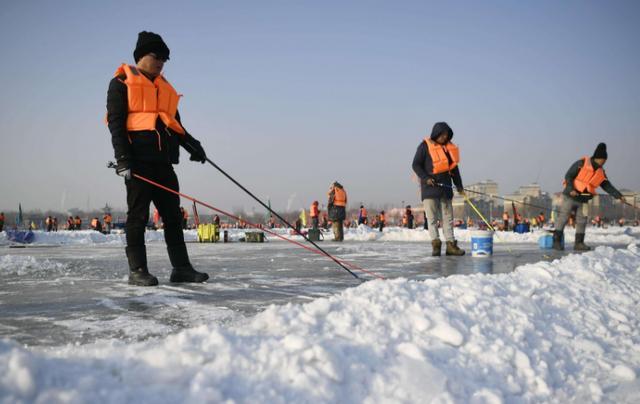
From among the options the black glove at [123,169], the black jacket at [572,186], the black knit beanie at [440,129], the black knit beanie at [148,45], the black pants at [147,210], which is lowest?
the black pants at [147,210]

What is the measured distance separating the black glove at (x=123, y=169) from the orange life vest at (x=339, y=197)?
11.6 metres

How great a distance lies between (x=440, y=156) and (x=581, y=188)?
3178 mm

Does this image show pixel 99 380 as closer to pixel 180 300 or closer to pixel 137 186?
pixel 180 300

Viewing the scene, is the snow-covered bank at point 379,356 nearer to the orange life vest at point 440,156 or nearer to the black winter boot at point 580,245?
the orange life vest at point 440,156

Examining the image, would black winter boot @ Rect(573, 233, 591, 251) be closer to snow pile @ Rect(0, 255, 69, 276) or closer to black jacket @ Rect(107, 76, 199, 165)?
black jacket @ Rect(107, 76, 199, 165)

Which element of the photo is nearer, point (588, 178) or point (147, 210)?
point (147, 210)

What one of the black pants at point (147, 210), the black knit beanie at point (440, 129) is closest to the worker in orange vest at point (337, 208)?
the black knit beanie at point (440, 129)

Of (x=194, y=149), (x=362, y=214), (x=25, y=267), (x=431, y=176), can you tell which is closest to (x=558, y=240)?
(x=431, y=176)

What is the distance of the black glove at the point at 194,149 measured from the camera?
4.50 m

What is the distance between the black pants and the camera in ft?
13.1

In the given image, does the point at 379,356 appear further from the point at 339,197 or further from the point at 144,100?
the point at 339,197

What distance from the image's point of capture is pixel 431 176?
7199mm

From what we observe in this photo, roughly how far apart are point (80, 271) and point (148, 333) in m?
3.84

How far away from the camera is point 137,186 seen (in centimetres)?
399
